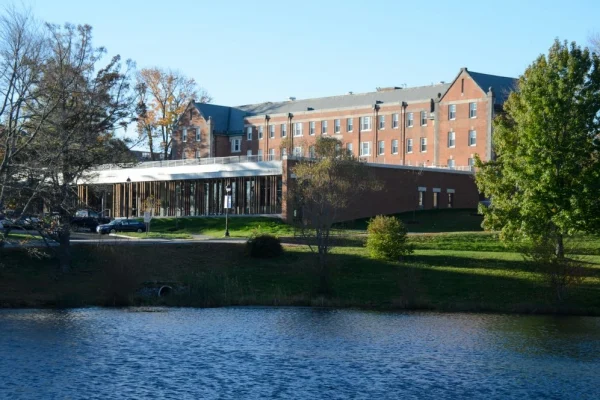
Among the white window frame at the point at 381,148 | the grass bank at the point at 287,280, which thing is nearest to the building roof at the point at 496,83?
the white window frame at the point at 381,148

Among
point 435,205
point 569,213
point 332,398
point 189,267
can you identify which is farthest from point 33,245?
point 435,205

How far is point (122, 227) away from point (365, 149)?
4069 centimetres

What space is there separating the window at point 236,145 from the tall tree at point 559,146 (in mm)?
70772

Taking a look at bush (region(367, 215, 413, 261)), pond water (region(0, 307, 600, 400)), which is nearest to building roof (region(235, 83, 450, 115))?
bush (region(367, 215, 413, 261))

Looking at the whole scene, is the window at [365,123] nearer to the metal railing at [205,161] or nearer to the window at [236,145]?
the window at [236,145]

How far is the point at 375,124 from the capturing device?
10650cm

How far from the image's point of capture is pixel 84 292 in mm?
43719

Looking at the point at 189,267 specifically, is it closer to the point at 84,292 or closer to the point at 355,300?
the point at 84,292

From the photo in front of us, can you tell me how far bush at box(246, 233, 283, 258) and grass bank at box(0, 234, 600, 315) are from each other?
572mm

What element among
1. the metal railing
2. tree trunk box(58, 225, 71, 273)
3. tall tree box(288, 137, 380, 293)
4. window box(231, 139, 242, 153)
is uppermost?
window box(231, 139, 242, 153)

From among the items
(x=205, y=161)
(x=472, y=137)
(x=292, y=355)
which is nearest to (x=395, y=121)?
(x=472, y=137)

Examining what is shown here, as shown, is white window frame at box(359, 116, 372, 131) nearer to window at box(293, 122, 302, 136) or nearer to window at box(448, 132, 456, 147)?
window at box(293, 122, 302, 136)

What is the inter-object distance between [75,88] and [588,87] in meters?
26.6

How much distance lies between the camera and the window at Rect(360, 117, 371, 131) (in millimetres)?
107312
